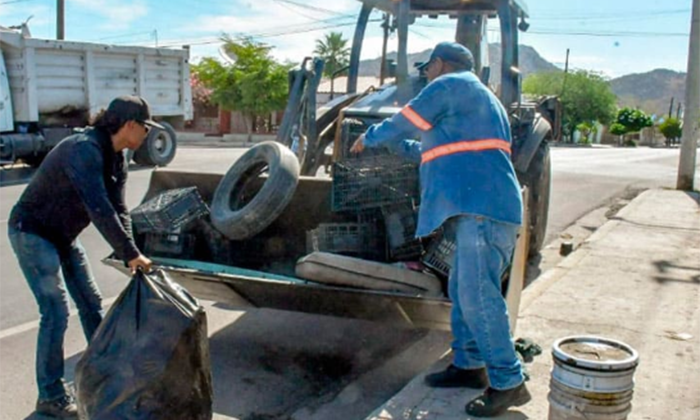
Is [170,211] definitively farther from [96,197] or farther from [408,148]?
[408,148]

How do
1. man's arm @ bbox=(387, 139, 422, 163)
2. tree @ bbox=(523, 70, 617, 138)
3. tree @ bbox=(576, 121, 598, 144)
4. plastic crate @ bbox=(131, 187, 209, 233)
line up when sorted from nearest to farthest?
man's arm @ bbox=(387, 139, 422, 163) < plastic crate @ bbox=(131, 187, 209, 233) < tree @ bbox=(576, 121, 598, 144) < tree @ bbox=(523, 70, 617, 138)

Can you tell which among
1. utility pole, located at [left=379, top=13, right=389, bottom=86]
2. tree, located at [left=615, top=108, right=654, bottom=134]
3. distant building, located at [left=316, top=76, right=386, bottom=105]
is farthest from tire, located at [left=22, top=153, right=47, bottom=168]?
tree, located at [left=615, top=108, right=654, bottom=134]

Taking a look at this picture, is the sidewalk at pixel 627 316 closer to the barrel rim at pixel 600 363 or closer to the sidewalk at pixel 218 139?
the barrel rim at pixel 600 363

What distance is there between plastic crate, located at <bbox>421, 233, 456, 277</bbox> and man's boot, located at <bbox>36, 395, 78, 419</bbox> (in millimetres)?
2119

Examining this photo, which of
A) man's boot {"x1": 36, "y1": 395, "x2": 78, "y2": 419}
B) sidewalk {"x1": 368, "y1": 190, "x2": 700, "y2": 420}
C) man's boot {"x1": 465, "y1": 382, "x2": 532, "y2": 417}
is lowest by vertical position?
man's boot {"x1": 36, "y1": 395, "x2": 78, "y2": 419}

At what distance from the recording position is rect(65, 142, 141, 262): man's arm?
11.8ft

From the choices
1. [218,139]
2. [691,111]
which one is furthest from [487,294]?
[218,139]

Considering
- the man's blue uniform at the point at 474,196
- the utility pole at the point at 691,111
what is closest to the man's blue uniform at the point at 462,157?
the man's blue uniform at the point at 474,196

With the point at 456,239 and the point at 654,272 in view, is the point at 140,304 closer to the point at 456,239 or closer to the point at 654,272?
the point at 456,239

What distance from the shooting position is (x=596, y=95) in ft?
219

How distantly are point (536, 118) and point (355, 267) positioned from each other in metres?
3.85

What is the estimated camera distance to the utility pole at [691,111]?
14062 mm

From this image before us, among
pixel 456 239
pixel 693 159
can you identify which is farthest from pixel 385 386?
pixel 693 159

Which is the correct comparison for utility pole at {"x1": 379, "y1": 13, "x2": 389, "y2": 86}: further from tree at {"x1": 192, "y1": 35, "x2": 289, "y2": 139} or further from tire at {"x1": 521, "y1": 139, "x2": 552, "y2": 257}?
tree at {"x1": 192, "y1": 35, "x2": 289, "y2": 139}
